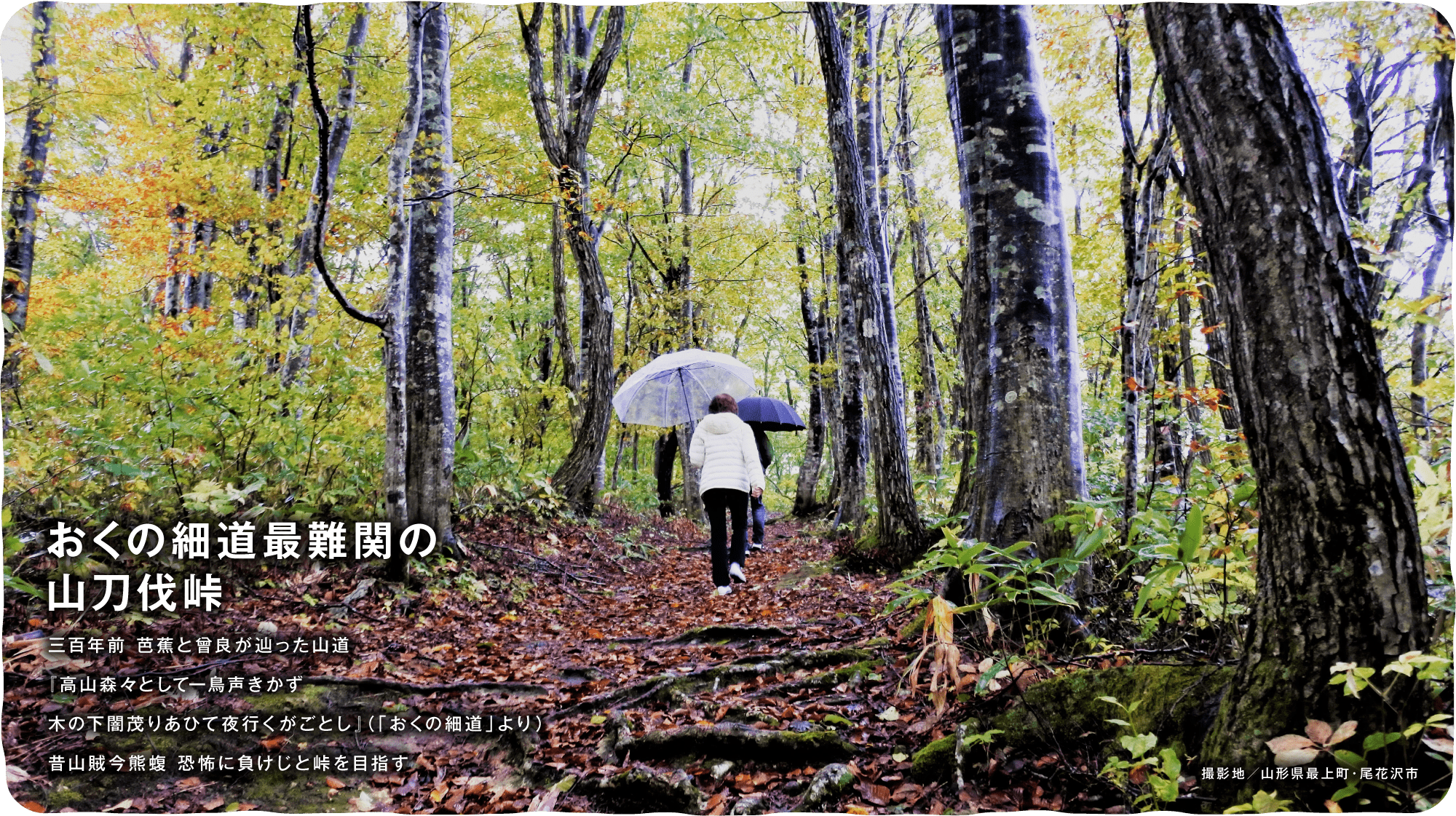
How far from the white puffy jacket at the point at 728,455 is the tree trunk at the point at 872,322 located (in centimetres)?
132

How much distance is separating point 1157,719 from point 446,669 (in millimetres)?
4239

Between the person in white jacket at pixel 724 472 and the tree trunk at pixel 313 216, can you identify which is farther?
the tree trunk at pixel 313 216

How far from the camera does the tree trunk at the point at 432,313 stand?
6.73 meters

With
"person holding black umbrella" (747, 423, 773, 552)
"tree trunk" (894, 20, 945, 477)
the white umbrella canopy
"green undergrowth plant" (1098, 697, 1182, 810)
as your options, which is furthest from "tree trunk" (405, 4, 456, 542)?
"tree trunk" (894, 20, 945, 477)

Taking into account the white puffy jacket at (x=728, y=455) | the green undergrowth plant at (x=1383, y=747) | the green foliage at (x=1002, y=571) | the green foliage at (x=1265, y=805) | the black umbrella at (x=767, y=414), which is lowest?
the green foliage at (x=1265, y=805)

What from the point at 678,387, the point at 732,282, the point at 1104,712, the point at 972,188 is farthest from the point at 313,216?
the point at 732,282

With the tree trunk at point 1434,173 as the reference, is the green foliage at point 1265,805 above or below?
below

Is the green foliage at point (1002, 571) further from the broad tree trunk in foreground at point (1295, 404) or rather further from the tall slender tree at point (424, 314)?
the tall slender tree at point (424, 314)

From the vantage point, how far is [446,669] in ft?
15.6

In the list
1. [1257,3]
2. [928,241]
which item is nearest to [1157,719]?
[1257,3]

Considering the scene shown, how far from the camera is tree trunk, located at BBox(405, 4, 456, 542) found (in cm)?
673

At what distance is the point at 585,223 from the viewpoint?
10.4 m

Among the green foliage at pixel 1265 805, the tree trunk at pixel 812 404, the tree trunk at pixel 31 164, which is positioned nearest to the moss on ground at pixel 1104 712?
the green foliage at pixel 1265 805

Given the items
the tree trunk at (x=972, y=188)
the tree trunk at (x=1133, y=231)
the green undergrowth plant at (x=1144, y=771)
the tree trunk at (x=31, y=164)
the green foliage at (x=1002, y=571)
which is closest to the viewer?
the green undergrowth plant at (x=1144, y=771)
